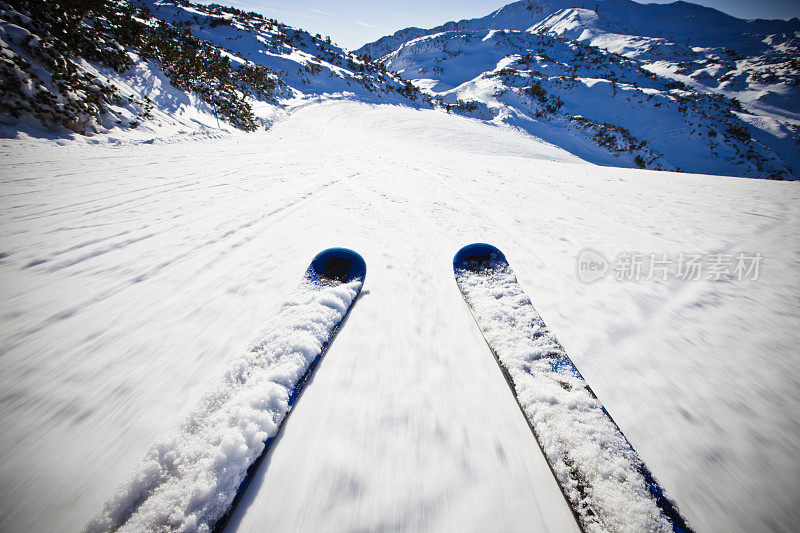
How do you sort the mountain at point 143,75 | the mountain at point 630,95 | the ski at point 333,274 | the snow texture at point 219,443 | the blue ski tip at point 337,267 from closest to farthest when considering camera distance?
the snow texture at point 219,443, the ski at point 333,274, the blue ski tip at point 337,267, the mountain at point 143,75, the mountain at point 630,95

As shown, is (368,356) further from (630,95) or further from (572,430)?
(630,95)

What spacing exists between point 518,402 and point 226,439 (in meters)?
2.00

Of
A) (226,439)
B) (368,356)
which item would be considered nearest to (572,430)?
(368,356)

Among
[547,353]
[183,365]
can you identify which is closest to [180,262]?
[183,365]

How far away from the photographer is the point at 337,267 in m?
3.26

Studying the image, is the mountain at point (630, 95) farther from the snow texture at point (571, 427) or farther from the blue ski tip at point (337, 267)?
the blue ski tip at point (337, 267)

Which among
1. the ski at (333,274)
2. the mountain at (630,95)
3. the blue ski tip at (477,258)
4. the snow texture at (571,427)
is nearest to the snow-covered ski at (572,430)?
the snow texture at (571,427)

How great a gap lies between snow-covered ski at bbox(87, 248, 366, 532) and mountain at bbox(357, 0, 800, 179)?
24.5m

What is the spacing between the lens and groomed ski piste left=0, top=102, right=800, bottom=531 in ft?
5.14

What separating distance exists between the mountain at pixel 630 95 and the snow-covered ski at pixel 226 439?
2447cm

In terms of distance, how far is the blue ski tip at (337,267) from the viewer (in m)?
3.15

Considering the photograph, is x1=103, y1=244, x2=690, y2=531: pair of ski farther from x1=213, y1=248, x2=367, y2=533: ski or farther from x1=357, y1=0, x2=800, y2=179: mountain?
x1=357, y1=0, x2=800, y2=179: mountain

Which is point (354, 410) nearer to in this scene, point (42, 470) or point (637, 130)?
point (42, 470)

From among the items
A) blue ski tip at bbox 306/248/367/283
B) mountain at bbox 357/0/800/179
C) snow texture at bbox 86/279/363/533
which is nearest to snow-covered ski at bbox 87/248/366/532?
snow texture at bbox 86/279/363/533
